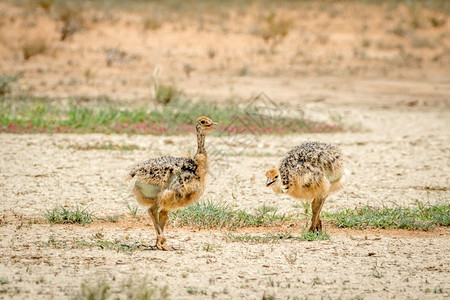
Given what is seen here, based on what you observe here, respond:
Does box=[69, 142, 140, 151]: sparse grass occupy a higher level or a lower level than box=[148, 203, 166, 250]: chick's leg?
higher

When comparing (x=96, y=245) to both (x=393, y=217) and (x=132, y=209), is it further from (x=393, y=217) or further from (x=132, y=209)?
(x=393, y=217)

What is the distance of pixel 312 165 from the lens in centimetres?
788

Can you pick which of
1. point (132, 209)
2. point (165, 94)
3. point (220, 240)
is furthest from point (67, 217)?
point (165, 94)

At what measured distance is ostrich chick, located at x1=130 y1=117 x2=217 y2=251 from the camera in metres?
7.12

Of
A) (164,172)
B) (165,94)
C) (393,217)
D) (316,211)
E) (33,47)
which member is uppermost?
(33,47)

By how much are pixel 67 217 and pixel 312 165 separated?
286 cm

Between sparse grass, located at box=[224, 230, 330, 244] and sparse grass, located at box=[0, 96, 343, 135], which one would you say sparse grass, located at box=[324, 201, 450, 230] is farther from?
sparse grass, located at box=[0, 96, 343, 135]

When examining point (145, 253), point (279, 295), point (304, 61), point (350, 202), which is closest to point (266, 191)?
point (350, 202)

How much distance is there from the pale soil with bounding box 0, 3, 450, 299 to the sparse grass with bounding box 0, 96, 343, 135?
1.46 feet

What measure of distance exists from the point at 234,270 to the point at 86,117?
28.2 ft

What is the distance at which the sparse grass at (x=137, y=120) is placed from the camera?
14.2 meters

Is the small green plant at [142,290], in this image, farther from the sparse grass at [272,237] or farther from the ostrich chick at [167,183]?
the sparse grass at [272,237]

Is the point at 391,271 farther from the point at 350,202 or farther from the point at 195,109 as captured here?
the point at 195,109

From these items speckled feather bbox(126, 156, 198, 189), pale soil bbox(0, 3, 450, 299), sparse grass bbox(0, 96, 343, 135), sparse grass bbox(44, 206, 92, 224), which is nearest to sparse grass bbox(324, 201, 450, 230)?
pale soil bbox(0, 3, 450, 299)
